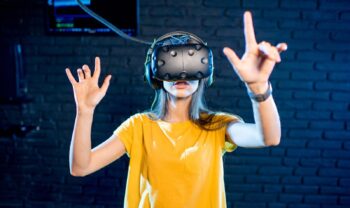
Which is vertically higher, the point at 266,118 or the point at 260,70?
the point at 260,70

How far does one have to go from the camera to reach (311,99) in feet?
7.64

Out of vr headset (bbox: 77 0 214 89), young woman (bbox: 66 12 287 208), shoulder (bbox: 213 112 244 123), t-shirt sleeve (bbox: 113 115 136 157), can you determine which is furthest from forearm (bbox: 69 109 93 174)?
shoulder (bbox: 213 112 244 123)

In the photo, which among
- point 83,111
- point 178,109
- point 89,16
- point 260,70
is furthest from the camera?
point 89,16

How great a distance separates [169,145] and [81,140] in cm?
35

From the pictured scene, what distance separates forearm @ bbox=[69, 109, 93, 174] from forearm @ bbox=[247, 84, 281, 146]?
23.4 inches

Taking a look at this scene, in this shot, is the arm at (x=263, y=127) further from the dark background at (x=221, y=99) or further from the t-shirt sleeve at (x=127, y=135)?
the dark background at (x=221, y=99)

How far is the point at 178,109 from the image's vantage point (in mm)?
1302

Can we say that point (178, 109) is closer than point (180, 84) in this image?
No

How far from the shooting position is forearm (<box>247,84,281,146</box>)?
962 millimetres

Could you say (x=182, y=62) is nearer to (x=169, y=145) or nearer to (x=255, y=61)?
(x=255, y=61)

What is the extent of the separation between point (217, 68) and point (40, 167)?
1.70 meters

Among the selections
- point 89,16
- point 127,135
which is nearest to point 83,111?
point 127,135

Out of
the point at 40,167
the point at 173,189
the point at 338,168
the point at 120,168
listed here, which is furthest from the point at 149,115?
the point at 338,168

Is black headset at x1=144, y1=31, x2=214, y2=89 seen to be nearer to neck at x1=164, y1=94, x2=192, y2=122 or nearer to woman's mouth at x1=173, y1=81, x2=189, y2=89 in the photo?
woman's mouth at x1=173, y1=81, x2=189, y2=89
